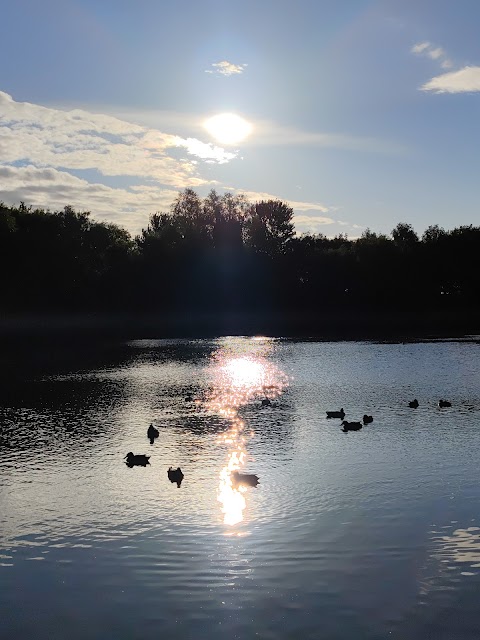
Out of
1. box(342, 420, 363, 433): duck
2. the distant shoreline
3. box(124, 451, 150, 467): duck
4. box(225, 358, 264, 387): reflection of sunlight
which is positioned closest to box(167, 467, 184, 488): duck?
box(124, 451, 150, 467): duck

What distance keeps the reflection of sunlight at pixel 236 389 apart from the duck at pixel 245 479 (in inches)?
8.2

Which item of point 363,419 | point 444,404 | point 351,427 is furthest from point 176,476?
point 444,404

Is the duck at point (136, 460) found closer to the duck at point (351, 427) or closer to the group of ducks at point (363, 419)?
the group of ducks at point (363, 419)

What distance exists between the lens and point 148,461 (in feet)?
90.5

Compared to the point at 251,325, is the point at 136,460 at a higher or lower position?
lower

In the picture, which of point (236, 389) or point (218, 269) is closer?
point (236, 389)

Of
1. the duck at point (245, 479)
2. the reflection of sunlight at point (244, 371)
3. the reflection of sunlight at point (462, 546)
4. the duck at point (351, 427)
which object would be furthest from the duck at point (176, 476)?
the reflection of sunlight at point (244, 371)

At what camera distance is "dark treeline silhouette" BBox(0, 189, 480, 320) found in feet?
509

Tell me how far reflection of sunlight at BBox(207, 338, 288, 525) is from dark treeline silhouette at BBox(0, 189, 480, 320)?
63.1m

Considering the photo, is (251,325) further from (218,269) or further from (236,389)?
(236,389)

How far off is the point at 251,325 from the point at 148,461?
110396 millimetres

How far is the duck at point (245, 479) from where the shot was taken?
2402cm

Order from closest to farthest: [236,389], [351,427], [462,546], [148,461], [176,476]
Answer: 1. [462,546]
2. [176,476]
3. [148,461]
4. [351,427]
5. [236,389]

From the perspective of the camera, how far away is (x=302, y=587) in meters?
15.2
